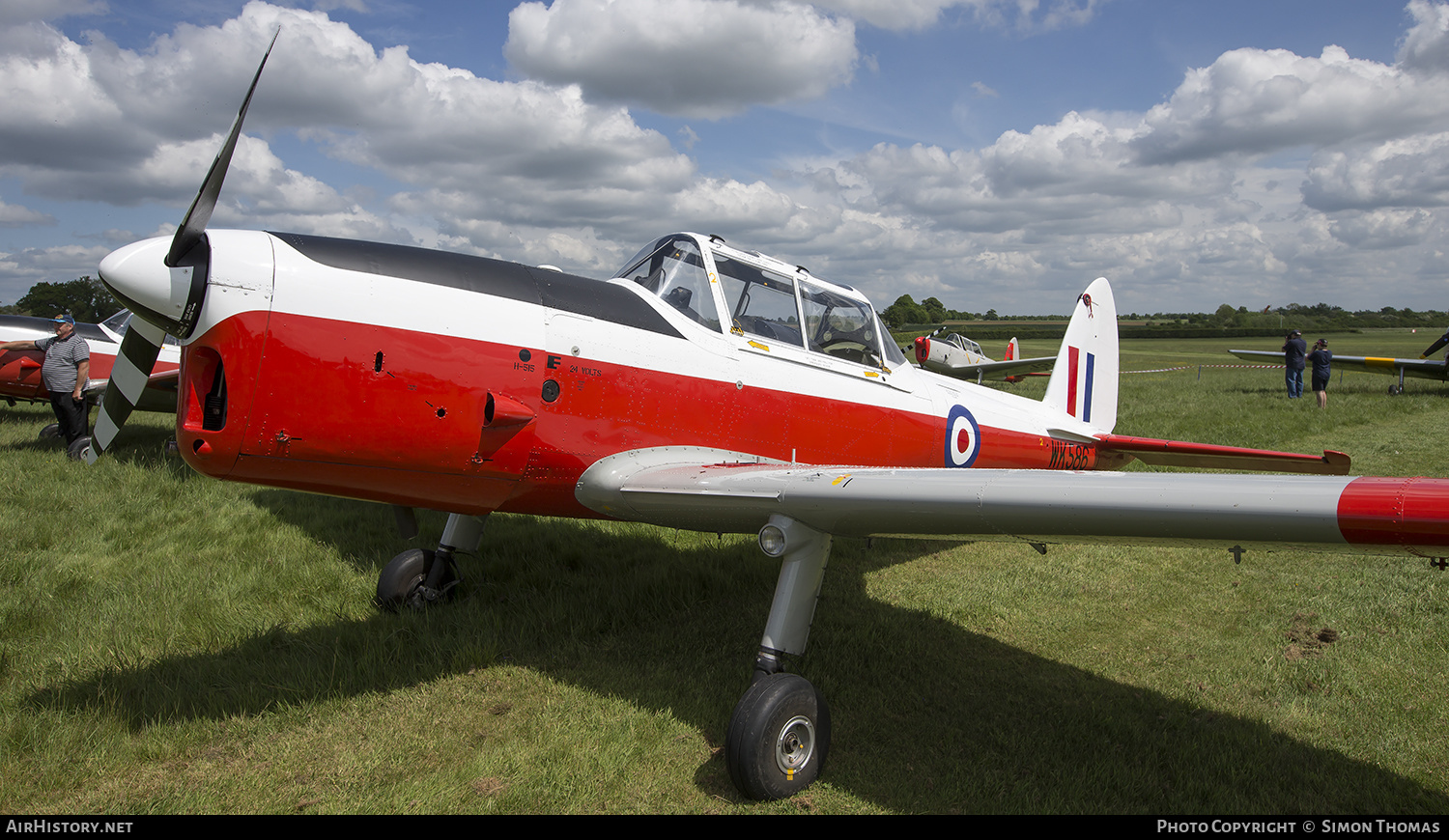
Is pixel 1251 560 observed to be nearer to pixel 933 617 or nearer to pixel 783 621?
pixel 933 617

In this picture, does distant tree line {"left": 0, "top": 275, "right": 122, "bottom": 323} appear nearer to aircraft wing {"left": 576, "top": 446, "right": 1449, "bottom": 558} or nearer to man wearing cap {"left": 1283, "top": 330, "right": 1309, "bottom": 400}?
aircraft wing {"left": 576, "top": 446, "right": 1449, "bottom": 558}

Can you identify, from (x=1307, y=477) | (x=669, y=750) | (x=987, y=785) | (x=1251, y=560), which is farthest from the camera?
(x=1251, y=560)

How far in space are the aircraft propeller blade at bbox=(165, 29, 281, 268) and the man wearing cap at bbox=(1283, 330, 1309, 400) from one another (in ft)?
68.1

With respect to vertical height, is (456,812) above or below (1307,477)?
below

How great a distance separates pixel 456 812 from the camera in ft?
9.23

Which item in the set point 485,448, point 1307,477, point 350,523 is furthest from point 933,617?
point 350,523

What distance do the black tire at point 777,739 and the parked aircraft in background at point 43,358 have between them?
32.2 ft

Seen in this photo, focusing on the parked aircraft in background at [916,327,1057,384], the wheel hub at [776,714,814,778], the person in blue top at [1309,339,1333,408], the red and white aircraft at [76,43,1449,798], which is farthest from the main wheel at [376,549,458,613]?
the parked aircraft in background at [916,327,1057,384]

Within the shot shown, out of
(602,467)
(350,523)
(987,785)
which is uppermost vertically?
(602,467)

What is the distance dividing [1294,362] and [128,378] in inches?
845

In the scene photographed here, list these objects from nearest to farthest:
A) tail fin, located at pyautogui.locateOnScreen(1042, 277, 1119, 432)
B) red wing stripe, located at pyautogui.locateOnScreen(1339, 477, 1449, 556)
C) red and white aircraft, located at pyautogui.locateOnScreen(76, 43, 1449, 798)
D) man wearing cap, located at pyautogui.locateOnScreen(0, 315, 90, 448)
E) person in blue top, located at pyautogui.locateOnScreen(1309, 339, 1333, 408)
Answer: red wing stripe, located at pyautogui.locateOnScreen(1339, 477, 1449, 556) → red and white aircraft, located at pyautogui.locateOnScreen(76, 43, 1449, 798) → tail fin, located at pyautogui.locateOnScreen(1042, 277, 1119, 432) → man wearing cap, located at pyautogui.locateOnScreen(0, 315, 90, 448) → person in blue top, located at pyautogui.locateOnScreen(1309, 339, 1333, 408)

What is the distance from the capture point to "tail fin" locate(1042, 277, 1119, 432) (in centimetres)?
740

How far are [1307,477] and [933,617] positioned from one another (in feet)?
9.36

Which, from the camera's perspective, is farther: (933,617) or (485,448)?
(933,617)
